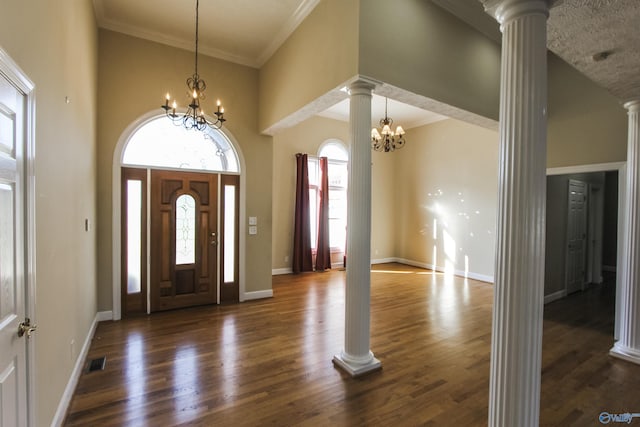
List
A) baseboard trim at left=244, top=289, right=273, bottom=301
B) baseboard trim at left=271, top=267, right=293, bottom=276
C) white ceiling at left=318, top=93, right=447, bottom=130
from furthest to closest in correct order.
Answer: baseboard trim at left=271, top=267, right=293, bottom=276
white ceiling at left=318, top=93, right=447, bottom=130
baseboard trim at left=244, top=289, right=273, bottom=301

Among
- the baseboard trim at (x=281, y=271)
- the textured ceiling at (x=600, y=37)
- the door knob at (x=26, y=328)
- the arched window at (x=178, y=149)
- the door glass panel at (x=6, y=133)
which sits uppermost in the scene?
the textured ceiling at (x=600, y=37)

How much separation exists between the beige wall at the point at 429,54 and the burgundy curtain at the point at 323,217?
4.01 m

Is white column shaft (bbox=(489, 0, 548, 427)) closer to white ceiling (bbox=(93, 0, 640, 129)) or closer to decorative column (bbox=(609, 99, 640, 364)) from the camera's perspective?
white ceiling (bbox=(93, 0, 640, 129))

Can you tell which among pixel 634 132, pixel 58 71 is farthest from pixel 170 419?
pixel 634 132

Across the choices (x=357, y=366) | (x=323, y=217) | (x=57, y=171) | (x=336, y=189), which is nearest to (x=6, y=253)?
(x=57, y=171)

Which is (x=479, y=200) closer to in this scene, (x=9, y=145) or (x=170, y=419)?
(x=170, y=419)

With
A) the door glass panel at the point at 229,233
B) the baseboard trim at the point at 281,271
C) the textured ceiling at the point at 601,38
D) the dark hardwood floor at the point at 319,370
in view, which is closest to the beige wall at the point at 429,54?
the textured ceiling at the point at 601,38

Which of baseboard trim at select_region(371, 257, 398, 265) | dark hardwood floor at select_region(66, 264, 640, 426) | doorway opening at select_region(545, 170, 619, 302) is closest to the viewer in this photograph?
dark hardwood floor at select_region(66, 264, 640, 426)

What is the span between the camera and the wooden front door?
4.38m

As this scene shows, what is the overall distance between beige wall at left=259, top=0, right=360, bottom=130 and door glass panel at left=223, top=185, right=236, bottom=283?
50.7 inches

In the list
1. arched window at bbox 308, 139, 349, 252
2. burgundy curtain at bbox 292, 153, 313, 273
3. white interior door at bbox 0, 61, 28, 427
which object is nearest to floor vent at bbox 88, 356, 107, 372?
white interior door at bbox 0, 61, 28, 427

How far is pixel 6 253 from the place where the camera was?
1383 millimetres

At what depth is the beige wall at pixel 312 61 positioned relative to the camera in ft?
9.66

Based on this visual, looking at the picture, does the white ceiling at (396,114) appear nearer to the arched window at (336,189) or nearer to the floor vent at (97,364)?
the arched window at (336,189)
